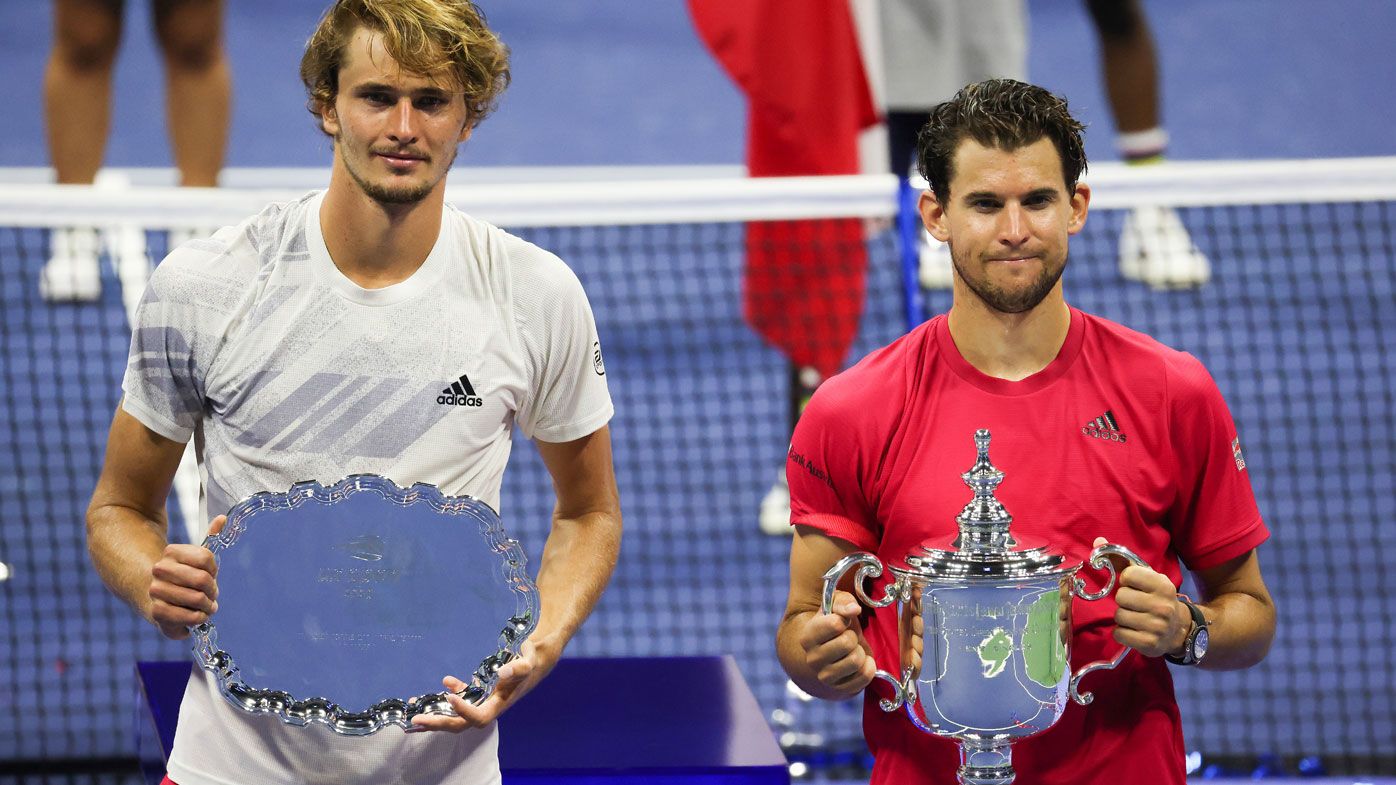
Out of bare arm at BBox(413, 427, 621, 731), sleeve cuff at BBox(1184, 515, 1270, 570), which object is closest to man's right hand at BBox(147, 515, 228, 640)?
bare arm at BBox(413, 427, 621, 731)

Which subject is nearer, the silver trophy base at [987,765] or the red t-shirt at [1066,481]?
the silver trophy base at [987,765]

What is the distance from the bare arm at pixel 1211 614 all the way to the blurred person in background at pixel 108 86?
4840mm

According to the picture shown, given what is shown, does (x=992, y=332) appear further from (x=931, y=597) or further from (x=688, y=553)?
(x=688, y=553)

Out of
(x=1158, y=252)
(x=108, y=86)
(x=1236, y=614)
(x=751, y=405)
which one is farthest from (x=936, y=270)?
(x=1236, y=614)

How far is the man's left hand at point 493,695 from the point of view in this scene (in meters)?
2.38

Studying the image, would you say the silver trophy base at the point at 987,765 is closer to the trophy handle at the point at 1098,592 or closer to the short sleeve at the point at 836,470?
the trophy handle at the point at 1098,592

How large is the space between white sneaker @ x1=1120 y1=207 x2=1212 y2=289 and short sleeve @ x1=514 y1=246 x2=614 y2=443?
4.86m

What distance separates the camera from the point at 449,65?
2535mm

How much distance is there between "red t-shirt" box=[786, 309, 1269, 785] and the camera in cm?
256

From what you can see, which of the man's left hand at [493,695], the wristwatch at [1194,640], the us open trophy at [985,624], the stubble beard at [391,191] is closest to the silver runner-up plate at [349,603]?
the man's left hand at [493,695]

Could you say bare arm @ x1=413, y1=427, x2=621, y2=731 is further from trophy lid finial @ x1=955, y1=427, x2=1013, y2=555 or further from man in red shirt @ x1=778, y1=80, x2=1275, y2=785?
trophy lid finial @ x1=955, y1=427, x2=1013, y2=555

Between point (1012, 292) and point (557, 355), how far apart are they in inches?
26.8

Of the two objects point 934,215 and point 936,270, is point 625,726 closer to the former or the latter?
point 934,215

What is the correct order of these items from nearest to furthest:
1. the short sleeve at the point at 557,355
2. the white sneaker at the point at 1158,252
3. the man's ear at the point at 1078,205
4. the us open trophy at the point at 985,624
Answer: the us open trophy at the point at 985,624
the man's ear at the point at 1078,205
the short sleeve at the point at 557,355
the white sneaker at the point at 1158,252
